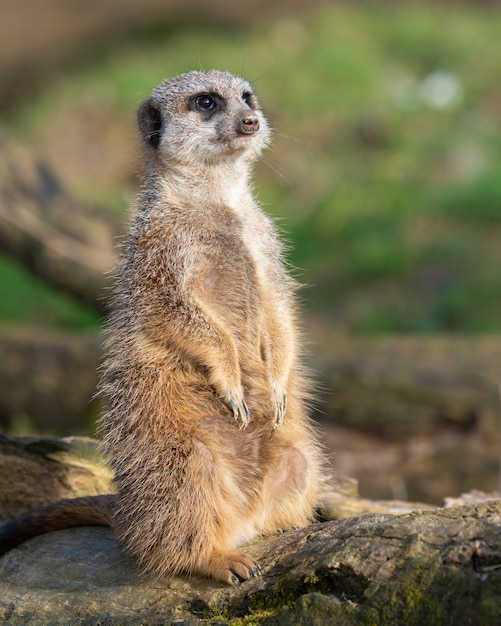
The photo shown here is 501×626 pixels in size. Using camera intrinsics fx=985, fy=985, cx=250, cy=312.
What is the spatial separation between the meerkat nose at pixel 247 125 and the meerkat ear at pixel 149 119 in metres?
0.41

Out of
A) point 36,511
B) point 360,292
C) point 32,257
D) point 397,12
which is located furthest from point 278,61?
point 36,511

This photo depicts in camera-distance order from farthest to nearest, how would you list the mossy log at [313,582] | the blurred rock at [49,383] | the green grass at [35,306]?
the green grass at [35,306]
the blurred rock at [49,383]
the mossy log at [313,582]

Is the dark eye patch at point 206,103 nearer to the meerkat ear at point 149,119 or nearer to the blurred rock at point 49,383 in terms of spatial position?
the meerkat ear at point 149,119

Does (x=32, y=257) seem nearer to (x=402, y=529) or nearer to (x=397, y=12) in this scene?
(x=402, y=529)

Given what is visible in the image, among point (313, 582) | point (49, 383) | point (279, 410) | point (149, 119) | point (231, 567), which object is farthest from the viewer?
point (49, 383)

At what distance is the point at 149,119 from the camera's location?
448 cm

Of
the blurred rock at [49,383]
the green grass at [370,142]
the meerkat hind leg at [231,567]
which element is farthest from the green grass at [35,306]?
the meerkat hind leg at [231,567]

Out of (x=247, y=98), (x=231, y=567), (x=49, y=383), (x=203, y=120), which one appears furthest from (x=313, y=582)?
(x=49, y=383)

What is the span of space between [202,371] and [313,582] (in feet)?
3.70

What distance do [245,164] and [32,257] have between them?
170 inches

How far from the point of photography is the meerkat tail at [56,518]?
379 centimetres

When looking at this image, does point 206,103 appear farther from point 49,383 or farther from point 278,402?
point 49,383

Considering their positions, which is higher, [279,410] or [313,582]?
[279,410]

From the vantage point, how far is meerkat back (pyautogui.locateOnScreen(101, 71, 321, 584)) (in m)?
3.44
